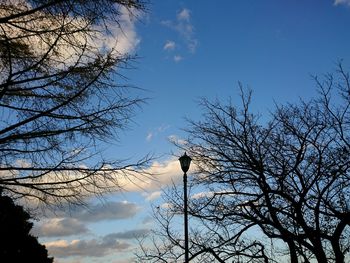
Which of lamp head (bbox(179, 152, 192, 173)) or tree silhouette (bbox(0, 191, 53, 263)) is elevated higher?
tree silhouette (bbox(0, 191, 53, 263))

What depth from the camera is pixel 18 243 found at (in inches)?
790

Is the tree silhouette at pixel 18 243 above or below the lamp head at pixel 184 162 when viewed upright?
above

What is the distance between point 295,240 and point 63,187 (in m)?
9.67

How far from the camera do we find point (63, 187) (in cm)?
603

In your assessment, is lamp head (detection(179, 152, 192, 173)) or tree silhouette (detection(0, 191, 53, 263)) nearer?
lamp head (detection(179, 152, 192, 173))

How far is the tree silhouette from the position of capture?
61.5 feet

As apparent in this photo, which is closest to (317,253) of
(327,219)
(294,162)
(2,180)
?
(327,219)

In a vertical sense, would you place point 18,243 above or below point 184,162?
above

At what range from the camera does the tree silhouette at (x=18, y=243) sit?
1874 cm

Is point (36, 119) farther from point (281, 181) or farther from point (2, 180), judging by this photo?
point (281, 181)

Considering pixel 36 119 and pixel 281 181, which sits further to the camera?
pixel 281 181

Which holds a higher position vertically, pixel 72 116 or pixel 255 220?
pixel 255 220

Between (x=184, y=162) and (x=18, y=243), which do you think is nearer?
(x=184, y=162)

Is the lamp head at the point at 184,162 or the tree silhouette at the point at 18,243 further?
the tree silhouette at the point at 18,243
